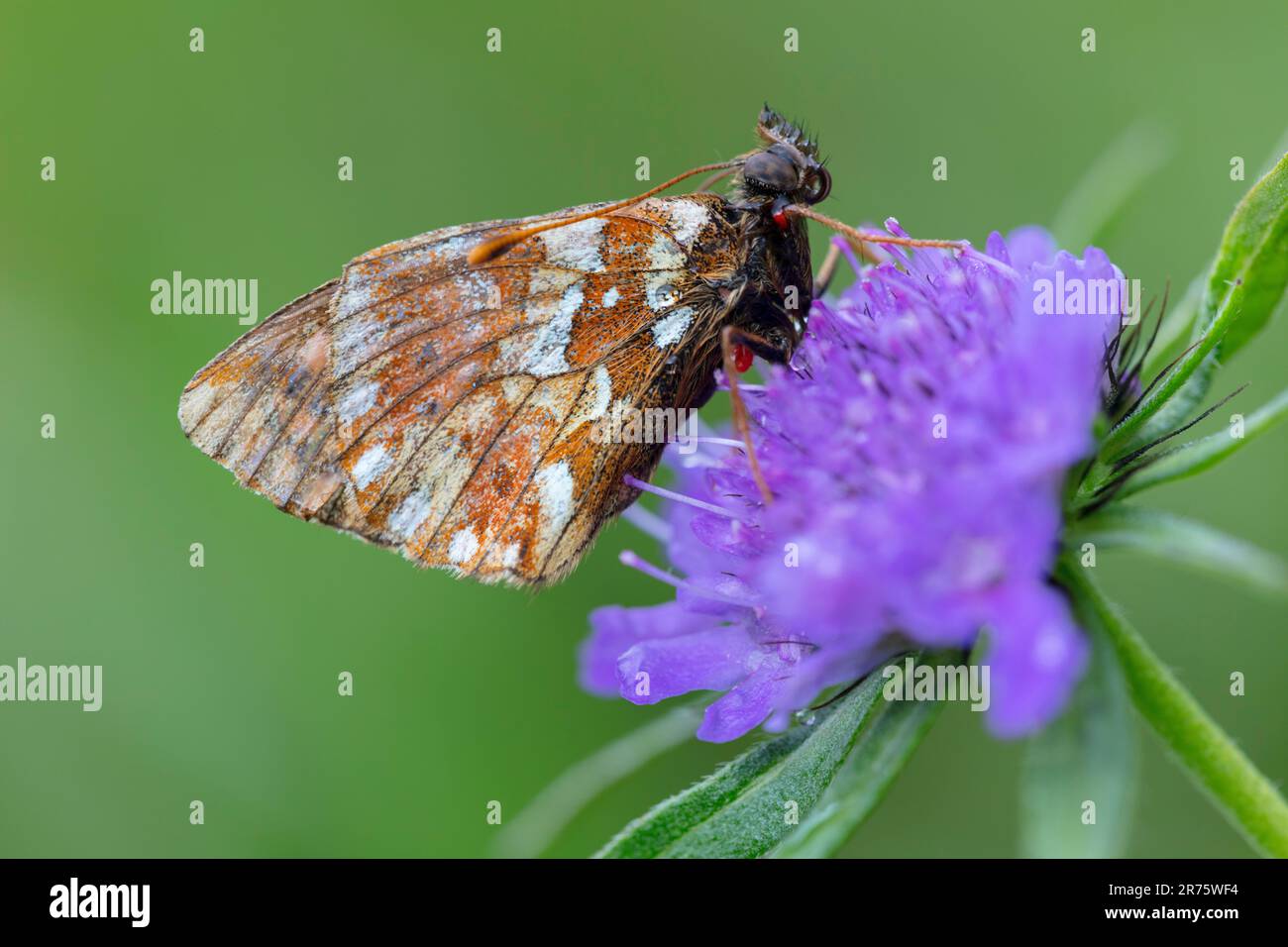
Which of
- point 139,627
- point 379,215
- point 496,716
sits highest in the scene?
point 379,215

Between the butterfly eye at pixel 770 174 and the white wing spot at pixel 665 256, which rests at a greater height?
the butterfly eye at pixel 770 174

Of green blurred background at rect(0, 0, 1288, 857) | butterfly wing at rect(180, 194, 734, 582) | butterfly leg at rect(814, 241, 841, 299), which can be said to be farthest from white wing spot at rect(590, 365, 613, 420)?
green blurred background at rect(0, 0, 1288, 857)

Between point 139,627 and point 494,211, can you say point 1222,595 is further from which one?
point 139,627

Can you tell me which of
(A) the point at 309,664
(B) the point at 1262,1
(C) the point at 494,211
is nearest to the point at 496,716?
(A) the point at 309,664

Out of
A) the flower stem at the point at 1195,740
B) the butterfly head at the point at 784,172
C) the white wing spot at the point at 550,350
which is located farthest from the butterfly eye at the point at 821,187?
the flower stem at the point at 1195,740

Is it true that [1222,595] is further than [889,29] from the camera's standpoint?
No

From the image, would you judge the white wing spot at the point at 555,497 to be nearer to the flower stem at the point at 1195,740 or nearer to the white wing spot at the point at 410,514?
the white wing spot at the point at 410,514

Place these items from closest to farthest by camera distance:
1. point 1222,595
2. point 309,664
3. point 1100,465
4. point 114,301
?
point 1100,465
point 1222,595
point 309,664
point 114,301

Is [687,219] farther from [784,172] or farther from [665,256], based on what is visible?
[784,172]
